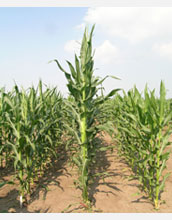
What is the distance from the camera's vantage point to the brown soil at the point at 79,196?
234 centimetres

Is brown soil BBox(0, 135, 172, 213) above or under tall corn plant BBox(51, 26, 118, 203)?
under

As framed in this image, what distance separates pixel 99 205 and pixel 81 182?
0.41 m

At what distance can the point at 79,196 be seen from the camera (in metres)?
2.64

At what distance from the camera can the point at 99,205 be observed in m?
2.39

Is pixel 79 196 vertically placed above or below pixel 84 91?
below

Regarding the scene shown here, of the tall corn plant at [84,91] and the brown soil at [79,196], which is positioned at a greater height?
the tall corn plant at [84,91]

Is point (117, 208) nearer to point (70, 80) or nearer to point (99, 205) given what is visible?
point (99, 205)

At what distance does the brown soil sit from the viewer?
2.34 m

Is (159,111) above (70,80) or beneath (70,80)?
beneath

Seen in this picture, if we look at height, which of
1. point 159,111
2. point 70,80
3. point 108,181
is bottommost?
point 108,181

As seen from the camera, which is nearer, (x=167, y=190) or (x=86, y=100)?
(x=86, y=100)

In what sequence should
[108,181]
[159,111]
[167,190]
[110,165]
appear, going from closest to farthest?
[159,111], [167,190], [108,181], [110,165]

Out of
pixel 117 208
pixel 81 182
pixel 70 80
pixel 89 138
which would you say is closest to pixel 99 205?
pixel 117 208

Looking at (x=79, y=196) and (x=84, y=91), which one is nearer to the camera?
(x=84, y=91)
